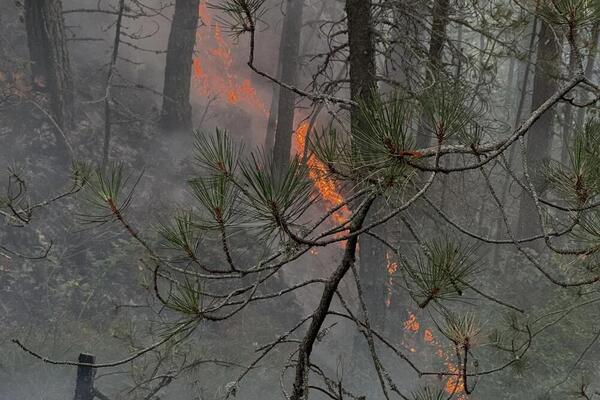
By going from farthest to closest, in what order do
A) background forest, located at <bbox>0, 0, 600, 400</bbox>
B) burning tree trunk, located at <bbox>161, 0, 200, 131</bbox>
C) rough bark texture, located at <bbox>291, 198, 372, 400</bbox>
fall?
1. burning tree trunk, located at <bbox>161, 0, 200, 131</bbox>
2. background forest, located at <bbox>0, 0, 600, 400</bbox>
3. rough bark texture, located at <bbox>291, 198, 372, 400</bbox>

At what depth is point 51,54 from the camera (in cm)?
1189

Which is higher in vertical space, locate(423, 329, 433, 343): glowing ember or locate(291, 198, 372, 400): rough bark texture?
locate(291, 198, 372, 400): rough bark texture

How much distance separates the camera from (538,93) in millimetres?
11773

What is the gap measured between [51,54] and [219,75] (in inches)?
381

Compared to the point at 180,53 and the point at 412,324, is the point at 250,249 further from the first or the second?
the point at 180,53

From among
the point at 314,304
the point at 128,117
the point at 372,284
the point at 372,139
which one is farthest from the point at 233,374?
the point at 372,139

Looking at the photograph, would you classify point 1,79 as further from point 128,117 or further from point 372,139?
point 372,139

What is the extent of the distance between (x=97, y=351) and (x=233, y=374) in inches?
92.8

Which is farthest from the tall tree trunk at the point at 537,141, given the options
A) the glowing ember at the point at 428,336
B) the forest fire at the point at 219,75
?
the forest fire at the point at 219,75

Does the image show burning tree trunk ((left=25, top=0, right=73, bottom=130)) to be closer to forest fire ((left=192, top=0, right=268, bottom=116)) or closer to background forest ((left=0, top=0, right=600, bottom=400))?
background forest ((left=0, top=0, right=600, bottom=400))

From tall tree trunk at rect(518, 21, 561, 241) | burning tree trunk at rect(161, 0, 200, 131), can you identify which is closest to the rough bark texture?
tall tree trunk at rect(518, 21, 561, 241)

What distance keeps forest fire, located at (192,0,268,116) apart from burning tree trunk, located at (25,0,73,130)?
25.3 ft

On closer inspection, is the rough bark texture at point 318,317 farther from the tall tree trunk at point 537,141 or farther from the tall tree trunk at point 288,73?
the tall tree trunk at point 288,73

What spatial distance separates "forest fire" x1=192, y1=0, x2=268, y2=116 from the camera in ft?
66.1
